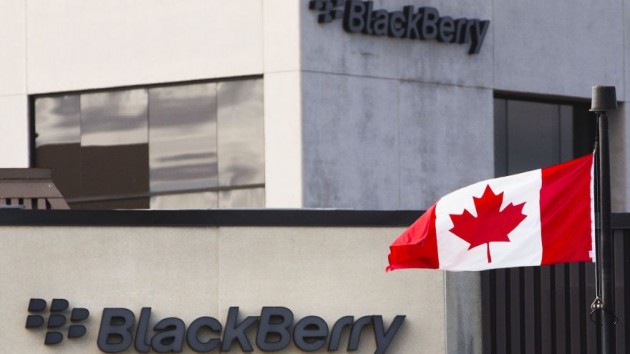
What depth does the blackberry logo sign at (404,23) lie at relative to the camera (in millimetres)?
26641

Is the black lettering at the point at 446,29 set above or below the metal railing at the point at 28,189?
above

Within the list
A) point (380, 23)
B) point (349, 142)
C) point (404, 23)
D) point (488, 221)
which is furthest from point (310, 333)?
point (404, 23)

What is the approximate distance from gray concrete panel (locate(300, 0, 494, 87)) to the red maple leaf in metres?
13.0

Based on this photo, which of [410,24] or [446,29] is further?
[446,29]

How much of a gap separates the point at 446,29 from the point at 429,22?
464 millimetres

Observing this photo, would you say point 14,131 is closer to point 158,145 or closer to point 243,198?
point 158,145

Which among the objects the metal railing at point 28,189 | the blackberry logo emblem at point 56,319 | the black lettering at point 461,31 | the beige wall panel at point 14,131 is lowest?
the blackberry logo emblem at point 56,319

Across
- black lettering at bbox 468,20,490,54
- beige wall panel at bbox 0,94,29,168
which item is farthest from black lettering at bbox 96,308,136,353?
black lettering at bbox 468,20,490,54

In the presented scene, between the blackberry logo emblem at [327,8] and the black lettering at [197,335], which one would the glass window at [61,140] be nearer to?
the blackberry logo emblem at [327,8]

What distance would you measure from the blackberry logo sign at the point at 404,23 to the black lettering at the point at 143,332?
1108 centimetres

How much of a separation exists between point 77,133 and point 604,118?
17858 mm

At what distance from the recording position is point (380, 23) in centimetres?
2722

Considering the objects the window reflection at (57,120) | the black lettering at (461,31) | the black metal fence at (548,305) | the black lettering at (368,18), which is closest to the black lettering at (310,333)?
the black metal fence at (548,305)

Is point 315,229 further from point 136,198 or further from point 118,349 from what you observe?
point 136,198
